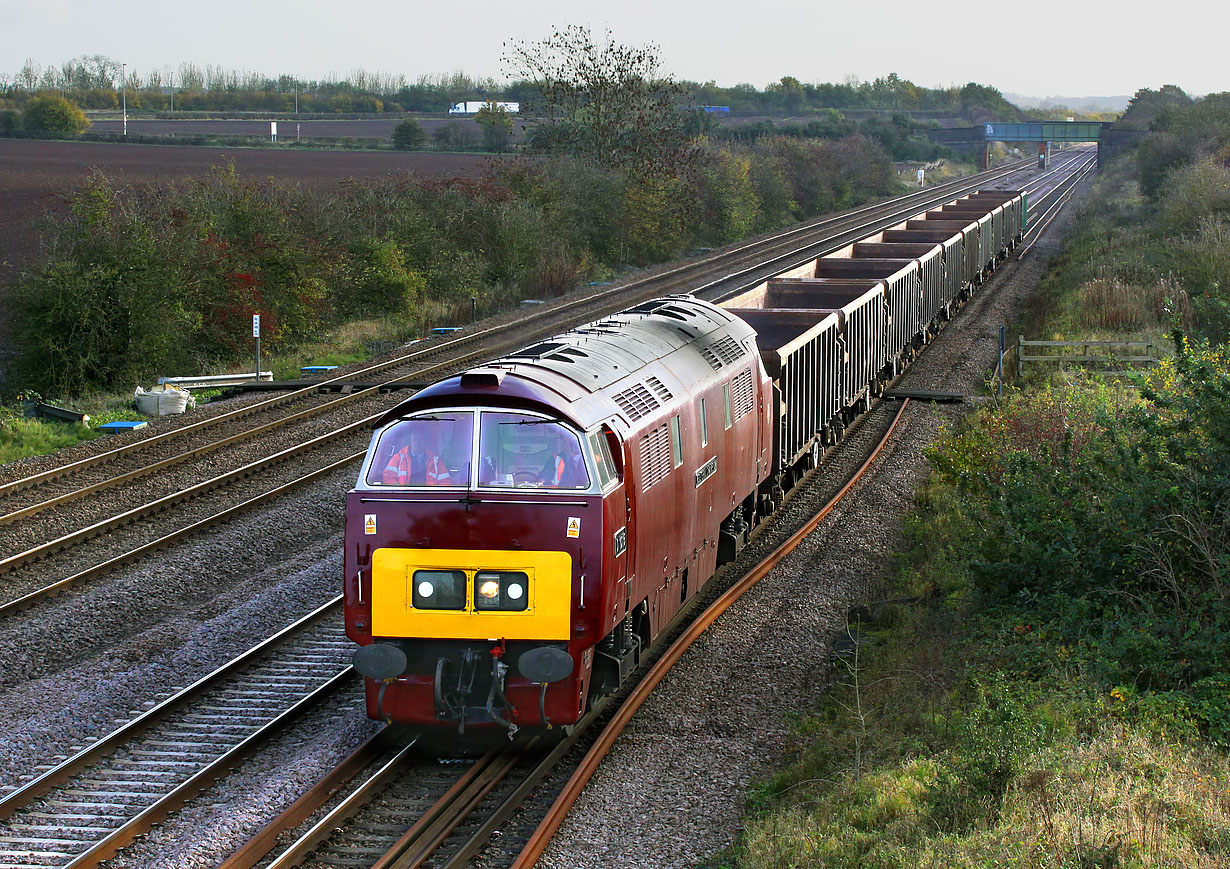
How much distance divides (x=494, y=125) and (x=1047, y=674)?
2910 inches

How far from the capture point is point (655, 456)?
11.5m

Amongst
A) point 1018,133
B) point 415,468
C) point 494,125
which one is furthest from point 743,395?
point 1018,133

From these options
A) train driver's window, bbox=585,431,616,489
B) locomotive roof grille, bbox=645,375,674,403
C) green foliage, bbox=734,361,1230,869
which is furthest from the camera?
locomotive roof grille, bbox=645,375,674,403

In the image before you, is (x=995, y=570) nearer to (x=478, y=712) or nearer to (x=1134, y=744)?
(x=1134, y=744)

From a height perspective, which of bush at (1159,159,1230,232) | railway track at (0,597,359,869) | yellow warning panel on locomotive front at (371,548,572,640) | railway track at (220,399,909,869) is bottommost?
railway track at (0,597,359,869)

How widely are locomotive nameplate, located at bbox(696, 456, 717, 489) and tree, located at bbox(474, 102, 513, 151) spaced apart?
57426 millimetres

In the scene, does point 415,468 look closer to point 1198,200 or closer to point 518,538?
point 518,538

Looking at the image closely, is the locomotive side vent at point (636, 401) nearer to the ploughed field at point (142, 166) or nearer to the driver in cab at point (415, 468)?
the driver in cab at point (415, 468)

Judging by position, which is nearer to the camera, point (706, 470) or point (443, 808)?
point (443, 808)

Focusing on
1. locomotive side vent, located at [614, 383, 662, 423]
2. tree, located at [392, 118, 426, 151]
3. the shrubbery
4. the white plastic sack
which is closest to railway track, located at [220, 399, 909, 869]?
locomotive side vent, located at [614, 383, 662, 423]

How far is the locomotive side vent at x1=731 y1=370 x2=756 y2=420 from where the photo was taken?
15.1 metres

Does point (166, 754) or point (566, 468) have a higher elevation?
point (566, 468)

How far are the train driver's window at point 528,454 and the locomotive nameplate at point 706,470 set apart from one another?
3416 mm

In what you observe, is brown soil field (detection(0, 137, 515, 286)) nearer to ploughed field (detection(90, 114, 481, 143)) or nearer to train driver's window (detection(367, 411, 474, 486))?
ploughed field (detection(90, 114, 481, 143))
